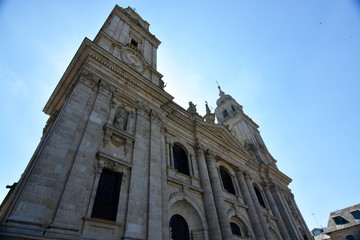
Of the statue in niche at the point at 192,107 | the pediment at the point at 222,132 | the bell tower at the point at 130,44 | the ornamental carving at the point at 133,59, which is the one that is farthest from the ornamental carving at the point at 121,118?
the pediment at the point at 222,132

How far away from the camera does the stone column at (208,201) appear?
486 inches

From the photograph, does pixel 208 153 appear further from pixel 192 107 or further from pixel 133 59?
pixel 133 59

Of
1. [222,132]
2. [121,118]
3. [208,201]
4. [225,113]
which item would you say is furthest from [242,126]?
[121,118]

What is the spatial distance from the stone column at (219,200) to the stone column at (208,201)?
25.8 inches

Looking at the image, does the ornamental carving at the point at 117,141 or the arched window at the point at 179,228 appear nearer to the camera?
the ornamental carving at the point at 117,141

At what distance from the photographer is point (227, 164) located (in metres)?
19.2

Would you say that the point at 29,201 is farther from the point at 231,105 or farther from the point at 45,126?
the point at 231,105

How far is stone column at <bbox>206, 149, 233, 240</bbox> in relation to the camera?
42.1 feet

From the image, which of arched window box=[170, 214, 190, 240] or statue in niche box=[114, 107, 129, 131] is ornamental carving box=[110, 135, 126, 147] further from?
arched window box=[170, 214, 190, 240]

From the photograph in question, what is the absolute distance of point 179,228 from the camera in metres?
11.9

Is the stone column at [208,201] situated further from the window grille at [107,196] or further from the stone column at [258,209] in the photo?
the window grille at [107,196]

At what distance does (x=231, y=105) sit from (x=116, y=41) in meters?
25.4

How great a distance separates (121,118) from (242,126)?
23247mm

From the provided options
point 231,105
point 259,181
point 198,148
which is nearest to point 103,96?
point 198,148
